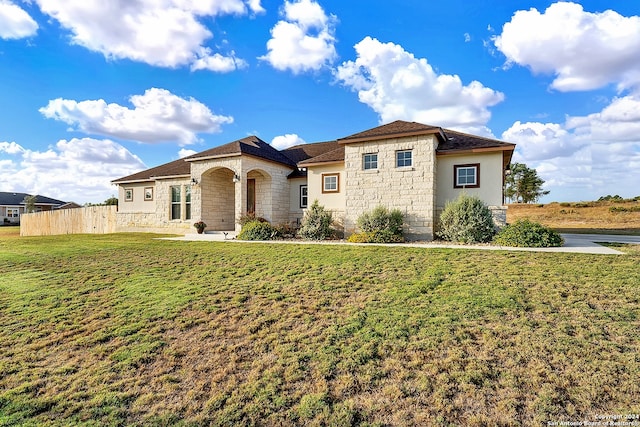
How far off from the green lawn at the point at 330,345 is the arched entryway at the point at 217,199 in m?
10.3

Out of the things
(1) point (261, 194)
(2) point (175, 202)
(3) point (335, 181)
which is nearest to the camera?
(3) point (335, 181)

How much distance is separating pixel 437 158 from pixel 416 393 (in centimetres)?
1225

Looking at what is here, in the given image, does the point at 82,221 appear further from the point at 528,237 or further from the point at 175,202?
the point at 528,237

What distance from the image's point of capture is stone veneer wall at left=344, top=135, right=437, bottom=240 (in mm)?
12859

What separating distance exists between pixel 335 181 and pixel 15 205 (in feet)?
188

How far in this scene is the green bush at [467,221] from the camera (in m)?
11.5

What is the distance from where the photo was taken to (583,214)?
88.6 feet

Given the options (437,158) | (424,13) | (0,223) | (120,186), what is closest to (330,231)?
(437,158)

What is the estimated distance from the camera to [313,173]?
53.5ft

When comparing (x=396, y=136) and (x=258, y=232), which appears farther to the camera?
(x=258, y=232)

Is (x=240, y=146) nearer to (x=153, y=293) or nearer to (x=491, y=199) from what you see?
(x=153, y=293)

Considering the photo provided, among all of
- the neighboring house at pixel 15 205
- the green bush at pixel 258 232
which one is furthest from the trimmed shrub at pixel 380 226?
the neighboring house at pixel 15 205

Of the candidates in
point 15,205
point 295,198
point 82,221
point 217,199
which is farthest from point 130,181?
point 15,205

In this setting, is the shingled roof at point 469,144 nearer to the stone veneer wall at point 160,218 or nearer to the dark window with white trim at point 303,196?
the dark window with white trim at point 303,196
